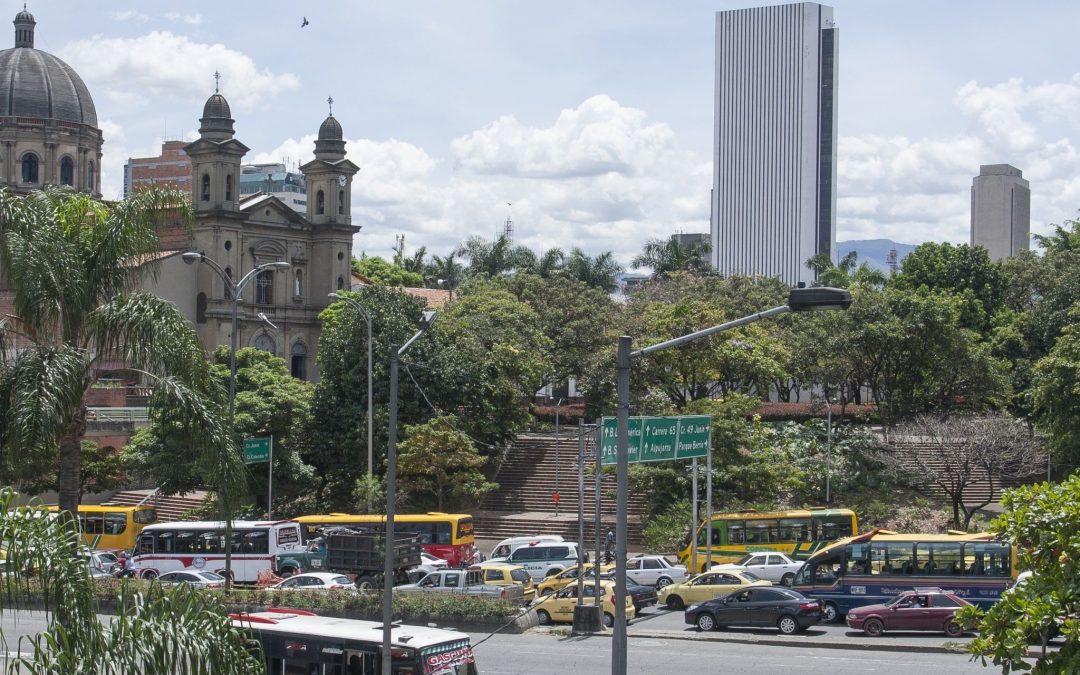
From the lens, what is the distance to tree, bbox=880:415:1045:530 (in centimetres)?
4928

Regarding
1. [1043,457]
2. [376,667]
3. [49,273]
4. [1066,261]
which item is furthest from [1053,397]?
[49,273]

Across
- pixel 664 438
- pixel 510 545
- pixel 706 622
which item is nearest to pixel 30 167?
pixel 510 545

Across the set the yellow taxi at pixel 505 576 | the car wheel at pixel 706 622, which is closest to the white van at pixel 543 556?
the yellow taxi at pixel 505 576

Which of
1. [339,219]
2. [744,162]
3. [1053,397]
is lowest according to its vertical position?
[1053,397]

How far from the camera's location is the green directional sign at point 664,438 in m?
32.9

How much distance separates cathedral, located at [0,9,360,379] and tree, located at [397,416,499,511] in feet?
85.7

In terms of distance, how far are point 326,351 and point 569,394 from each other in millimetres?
21407

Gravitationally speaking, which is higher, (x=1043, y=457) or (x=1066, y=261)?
(x=1066, y=261)

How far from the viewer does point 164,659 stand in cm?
1107

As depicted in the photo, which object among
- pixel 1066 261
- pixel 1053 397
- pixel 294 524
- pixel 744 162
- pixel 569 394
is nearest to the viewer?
pixel 294 524

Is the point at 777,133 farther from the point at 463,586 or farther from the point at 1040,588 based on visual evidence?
the point at 1040,588

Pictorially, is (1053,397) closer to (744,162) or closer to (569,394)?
(569,394)

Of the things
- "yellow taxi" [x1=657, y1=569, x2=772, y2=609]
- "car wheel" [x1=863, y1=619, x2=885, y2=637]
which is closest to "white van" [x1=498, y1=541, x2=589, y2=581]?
"yellow taxi" [x1=657, y1=569, x2=772, y2=609]

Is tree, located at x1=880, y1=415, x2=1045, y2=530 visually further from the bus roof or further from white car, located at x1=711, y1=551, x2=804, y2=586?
the bus roof
